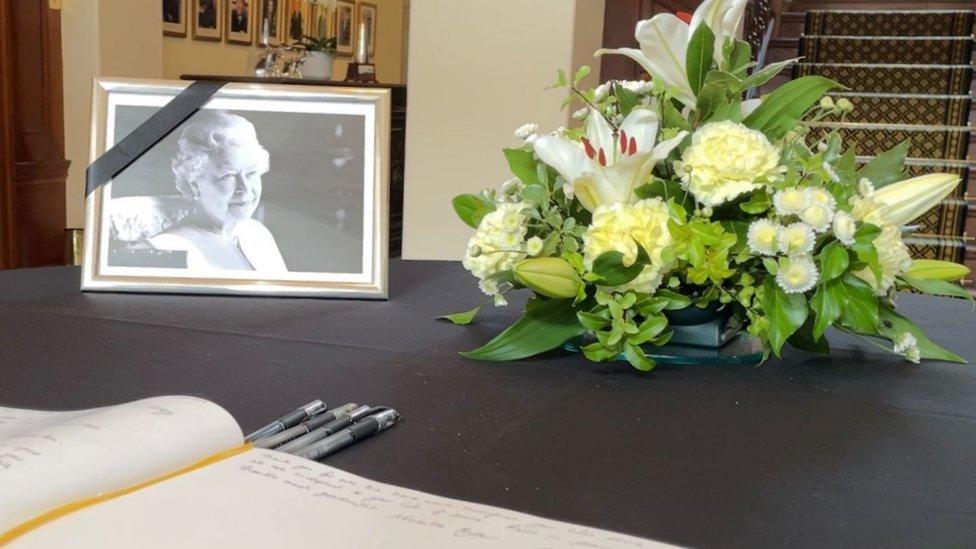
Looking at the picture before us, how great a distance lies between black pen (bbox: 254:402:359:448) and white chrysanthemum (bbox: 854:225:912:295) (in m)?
0.55

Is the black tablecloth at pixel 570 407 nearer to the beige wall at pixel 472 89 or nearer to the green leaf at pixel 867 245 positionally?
the green leaf at pixel 867 245

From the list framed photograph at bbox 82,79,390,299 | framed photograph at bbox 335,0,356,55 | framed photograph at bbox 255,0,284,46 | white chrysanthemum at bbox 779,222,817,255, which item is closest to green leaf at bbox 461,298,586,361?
white chrysanthemum at bbox 779,222,817,255

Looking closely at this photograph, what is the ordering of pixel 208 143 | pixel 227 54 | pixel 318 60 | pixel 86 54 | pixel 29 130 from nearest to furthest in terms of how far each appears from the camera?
pixel 208 143 → pixel 29 130 → pixel 86 54 → pixel 318 60 → pixel 227 54

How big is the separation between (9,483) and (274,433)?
0.81 ft

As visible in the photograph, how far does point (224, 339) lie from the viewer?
1135 millimetres

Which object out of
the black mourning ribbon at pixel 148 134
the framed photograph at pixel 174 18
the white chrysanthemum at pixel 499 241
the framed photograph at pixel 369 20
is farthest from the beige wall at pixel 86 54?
the white chrysanthemum at pixel 499 241

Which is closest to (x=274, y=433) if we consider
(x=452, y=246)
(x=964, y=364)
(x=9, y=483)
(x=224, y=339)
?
(x=9, y=483)

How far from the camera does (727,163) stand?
1.03 m

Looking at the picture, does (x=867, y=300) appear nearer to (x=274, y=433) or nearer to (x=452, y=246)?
(x=274, y=433)

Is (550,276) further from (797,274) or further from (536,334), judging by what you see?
(797,274)

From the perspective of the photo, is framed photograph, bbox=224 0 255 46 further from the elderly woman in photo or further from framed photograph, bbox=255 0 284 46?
the elderly woman in photo

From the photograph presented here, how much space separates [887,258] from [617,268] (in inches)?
11.6

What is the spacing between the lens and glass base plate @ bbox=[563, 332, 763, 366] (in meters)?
1.12

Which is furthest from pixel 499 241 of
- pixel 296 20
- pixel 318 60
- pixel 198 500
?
pixel 296 20
